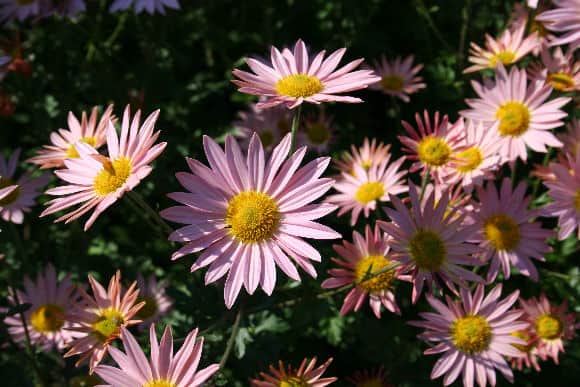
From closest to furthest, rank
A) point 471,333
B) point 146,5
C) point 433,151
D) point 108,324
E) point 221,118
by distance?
point 108,324
point 471,333
point 433,151
point 146,5
point 221,118

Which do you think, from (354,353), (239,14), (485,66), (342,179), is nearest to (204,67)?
(239,14)

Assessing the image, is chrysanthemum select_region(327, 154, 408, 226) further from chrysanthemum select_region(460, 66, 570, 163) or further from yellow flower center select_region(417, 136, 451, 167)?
chrysanthemum select_region(460, 66, 570, 163)

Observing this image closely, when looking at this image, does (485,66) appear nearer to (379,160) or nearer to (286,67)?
(379,160)

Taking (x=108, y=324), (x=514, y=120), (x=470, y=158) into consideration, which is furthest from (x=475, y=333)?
(x=108, y=324)

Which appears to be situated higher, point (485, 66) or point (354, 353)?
point (485, 66)

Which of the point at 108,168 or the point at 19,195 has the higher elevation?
the point at 108,168

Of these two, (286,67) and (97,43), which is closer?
(286,67)

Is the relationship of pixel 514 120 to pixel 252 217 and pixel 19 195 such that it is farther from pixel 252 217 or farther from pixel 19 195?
pixel 19 195
